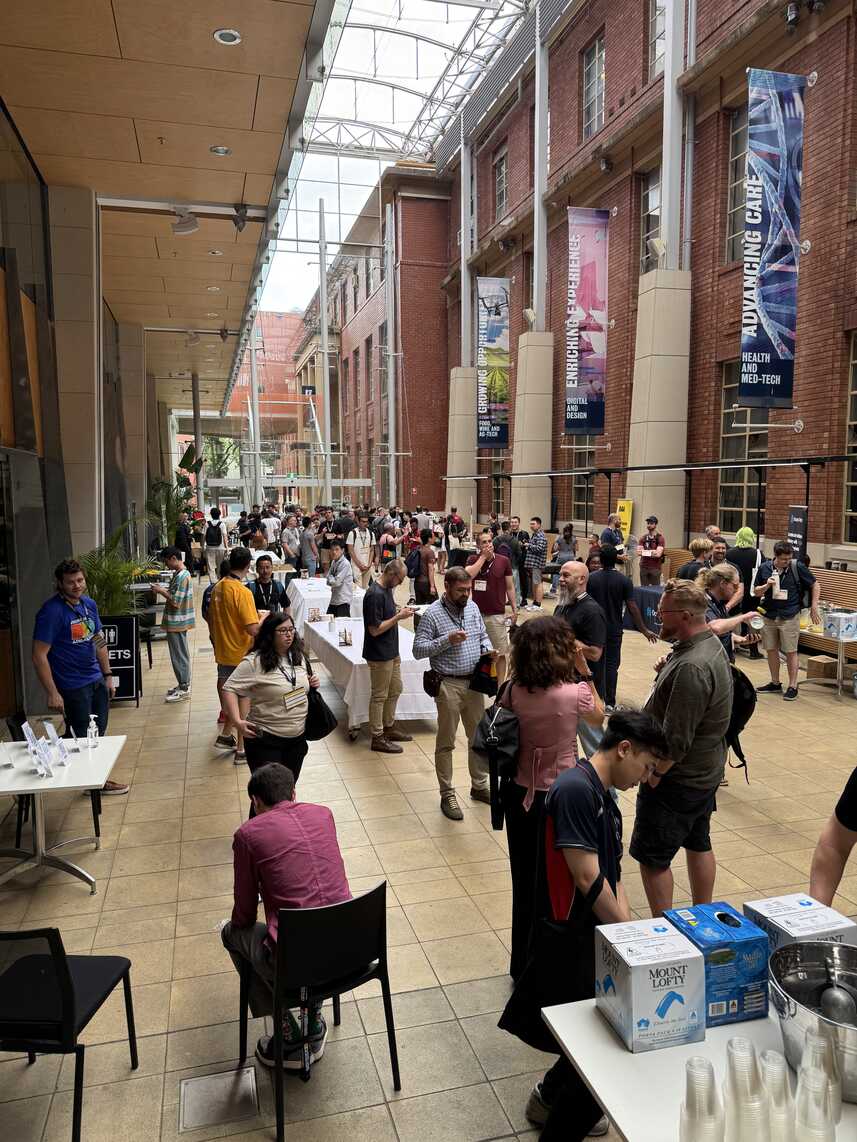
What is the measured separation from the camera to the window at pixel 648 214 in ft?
57.7

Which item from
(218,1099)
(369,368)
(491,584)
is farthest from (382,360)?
(218,1099)

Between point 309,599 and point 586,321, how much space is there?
34.8 ft

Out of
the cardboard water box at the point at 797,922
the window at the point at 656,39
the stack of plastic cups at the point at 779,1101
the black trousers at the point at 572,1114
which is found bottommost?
the black trousers at the point at 572,1114

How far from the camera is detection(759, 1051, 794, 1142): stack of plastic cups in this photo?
1.63 meters

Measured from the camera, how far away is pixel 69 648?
5.76 meters

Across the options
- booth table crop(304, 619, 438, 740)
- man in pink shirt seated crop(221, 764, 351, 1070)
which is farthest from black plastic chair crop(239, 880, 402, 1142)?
booth table crop(304, 619, 438, 740)

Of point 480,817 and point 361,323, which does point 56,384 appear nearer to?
point 480,817

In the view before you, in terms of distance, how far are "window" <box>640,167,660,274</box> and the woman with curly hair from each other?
615 inches

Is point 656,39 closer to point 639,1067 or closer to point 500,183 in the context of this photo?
point 500,183

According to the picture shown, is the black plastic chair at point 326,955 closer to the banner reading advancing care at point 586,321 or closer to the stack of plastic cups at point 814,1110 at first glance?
the stack of plastic cups at point 814,1110

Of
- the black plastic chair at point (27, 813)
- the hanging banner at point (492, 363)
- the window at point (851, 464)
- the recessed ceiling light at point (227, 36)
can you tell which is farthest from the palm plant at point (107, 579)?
the hanging banner at point (492, 363)

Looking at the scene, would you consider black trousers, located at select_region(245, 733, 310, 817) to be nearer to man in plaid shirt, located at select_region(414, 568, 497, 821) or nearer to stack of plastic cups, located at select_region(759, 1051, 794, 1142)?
man in plaid shirt, located at select_region(414, 568, 497, 821)

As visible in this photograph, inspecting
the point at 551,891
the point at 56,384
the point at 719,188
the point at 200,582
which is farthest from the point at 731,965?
the point at 200,582

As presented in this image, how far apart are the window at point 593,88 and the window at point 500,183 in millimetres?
5692
